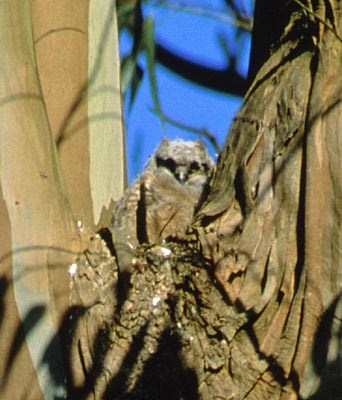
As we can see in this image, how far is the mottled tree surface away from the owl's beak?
0.94m

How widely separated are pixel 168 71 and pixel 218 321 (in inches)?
64.0

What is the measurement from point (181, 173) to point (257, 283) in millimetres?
1232

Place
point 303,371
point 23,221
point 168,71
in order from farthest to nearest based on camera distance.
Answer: point 168,71, point 23,221, point 303,371

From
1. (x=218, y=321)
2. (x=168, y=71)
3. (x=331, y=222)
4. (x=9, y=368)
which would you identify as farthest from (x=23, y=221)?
(x=168, y=71)

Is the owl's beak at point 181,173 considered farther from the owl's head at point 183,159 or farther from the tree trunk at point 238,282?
the tree trunk at point 238,282

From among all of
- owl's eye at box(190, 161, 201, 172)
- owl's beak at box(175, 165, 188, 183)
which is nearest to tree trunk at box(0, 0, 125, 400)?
owl's beak at box(175, 165, 188, 183)

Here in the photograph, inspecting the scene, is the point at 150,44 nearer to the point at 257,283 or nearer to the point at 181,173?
the point at 181,173

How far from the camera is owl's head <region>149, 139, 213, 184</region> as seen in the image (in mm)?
3477

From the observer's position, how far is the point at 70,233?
2.30 m

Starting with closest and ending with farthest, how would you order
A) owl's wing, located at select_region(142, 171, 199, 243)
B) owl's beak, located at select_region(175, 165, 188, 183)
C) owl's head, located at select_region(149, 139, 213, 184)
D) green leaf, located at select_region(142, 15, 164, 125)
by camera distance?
owl's wing, located at select_region(142, 171, 199, 243)
green leaf, located at select_region(142, 15, 164, 125)
owl's beak, located at select_region(175, 165, 188, 183)
owl's head, located at select_region(149, 139, 213, 184)

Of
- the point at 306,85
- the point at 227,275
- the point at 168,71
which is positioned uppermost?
the point at 306,85

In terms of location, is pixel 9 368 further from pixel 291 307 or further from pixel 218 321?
pixel 291 307

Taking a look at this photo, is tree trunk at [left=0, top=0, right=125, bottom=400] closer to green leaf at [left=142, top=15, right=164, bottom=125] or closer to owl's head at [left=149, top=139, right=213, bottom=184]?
green leaf at [left=142, top=15, right=164, bottom=125]

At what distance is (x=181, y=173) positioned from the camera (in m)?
3.41
